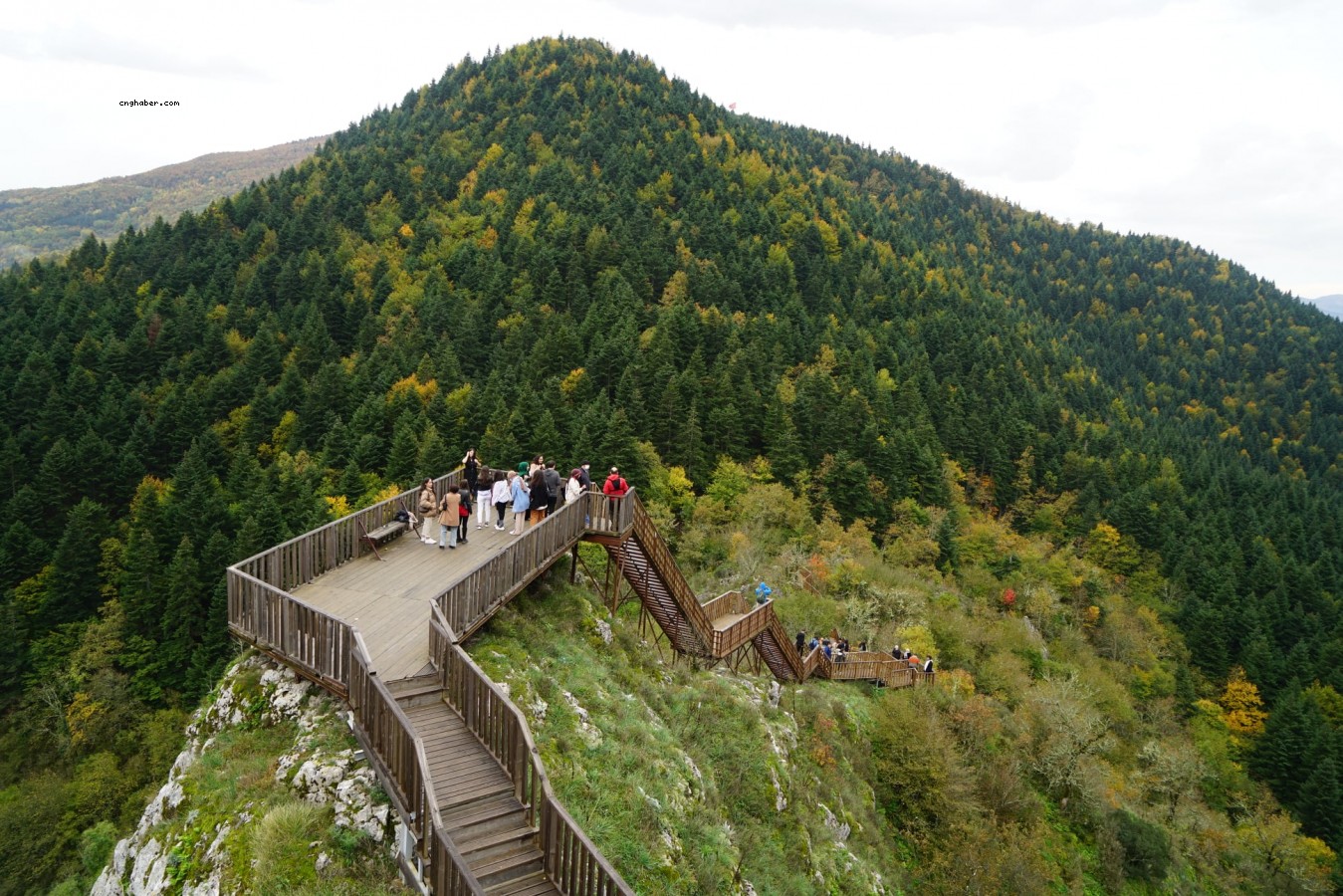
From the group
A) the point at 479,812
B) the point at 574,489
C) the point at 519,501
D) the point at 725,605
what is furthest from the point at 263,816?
the point at 725,605

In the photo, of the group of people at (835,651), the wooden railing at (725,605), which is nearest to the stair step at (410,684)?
the wooden railing at (725,605)

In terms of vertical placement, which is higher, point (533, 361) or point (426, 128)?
point (426, 128)

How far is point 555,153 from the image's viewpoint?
116438 millimetres

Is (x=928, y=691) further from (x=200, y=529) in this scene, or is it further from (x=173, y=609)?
(x=200, y=529)

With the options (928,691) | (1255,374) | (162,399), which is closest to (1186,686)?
(928,691)

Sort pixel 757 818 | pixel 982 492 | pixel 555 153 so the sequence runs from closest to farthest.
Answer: pixel 757 818, pixel 982 492, pixel 555 153

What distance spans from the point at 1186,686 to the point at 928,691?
5044 cm

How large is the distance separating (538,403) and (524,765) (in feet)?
173

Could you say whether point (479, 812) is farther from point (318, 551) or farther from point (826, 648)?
point (826, 648)

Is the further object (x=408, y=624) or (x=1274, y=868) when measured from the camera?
(x=1274, y=868)

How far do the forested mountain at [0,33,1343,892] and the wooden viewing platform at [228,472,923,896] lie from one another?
35.8 m

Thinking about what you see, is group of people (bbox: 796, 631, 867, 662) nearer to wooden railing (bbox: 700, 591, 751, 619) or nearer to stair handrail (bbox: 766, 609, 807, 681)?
stair handrail (bbox: 766, 609, 807, 681)

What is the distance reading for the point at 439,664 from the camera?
10.9 meters

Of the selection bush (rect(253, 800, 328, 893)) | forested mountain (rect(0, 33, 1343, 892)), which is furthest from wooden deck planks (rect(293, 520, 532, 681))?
forested mountain (rect(0, 33, 1343, 892))
